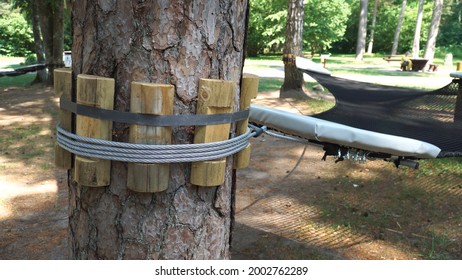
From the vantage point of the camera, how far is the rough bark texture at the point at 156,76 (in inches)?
53.7

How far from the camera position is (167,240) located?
1.48 meters

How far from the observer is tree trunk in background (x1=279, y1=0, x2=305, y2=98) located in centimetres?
916

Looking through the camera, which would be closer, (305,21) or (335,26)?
(305,21)

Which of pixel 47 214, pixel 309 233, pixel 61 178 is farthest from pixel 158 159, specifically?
pixel 61 178

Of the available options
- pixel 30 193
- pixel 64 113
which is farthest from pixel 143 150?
pixel 30 193

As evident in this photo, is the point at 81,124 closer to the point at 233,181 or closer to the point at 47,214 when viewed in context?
the point at 233,181

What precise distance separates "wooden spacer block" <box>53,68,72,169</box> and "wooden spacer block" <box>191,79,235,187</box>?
459 millimetres

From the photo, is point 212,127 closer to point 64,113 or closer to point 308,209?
point 64,113

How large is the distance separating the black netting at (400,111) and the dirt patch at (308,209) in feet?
2.26

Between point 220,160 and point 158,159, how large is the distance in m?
0.22

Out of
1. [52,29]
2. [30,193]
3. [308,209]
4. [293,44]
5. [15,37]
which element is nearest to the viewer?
[308,209]

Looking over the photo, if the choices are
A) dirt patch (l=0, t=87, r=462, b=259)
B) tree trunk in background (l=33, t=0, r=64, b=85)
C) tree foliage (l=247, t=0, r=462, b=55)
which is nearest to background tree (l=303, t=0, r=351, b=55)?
A: tree foliage (l=247, t=0, r=462, b=55)

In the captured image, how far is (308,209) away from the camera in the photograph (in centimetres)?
388

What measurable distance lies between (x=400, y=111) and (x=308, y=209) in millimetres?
1561
